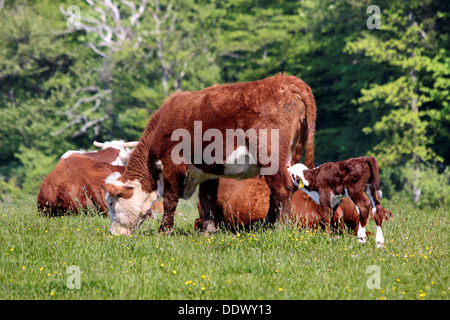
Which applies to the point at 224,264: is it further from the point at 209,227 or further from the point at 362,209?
the point at 209,227

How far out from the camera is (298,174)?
7828mm

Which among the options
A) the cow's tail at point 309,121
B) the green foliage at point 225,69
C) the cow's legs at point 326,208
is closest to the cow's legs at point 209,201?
the cow's tail at point 309,121

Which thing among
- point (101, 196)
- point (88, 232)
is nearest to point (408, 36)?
point (101, 196)

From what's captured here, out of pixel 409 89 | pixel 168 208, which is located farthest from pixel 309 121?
pixel 409 89

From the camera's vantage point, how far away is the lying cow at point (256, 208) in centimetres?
813

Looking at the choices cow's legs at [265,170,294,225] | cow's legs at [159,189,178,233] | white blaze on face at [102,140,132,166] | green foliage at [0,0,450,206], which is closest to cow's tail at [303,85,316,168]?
cow's legs at [265,170,294,225]

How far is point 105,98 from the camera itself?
4050 centimetres

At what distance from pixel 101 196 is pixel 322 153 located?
23540 millimetres

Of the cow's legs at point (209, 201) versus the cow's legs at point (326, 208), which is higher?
the cow's legs at point (326, 208)

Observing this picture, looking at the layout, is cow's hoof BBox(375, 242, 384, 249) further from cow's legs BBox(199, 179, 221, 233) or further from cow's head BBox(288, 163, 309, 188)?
cow's legs BBox(199, 179, 221, 233)

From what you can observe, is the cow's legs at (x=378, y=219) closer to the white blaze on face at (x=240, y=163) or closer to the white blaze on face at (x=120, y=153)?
the white blaze on face at (x=240, y=163)

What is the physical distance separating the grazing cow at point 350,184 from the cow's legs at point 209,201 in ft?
4.91

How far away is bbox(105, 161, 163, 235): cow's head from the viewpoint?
28.7 ft

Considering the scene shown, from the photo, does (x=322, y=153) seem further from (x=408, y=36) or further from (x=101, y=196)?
(x=101, y=196)
